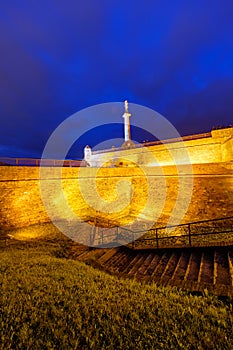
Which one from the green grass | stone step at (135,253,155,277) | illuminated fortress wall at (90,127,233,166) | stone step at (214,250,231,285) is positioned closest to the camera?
the green grass

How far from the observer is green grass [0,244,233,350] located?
2.25 m

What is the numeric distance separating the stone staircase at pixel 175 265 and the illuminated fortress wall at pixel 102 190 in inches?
247

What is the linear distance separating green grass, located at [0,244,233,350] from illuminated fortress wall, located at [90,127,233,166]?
16.4 metres

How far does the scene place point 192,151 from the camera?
21.4 metres

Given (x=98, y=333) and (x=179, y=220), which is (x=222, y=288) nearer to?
(x=98, y=333)

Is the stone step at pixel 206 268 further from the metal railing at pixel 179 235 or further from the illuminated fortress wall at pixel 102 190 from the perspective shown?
the illuminated fortress wall at pixel 102 190

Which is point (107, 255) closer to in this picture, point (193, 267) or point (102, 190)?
point (193, 267)

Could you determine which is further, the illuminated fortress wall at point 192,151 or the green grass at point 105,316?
the illuminated fortress wall at point 192,151

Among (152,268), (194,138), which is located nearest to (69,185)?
(152,268)

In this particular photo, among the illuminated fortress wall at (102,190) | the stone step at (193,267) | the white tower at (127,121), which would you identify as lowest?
the stone step at (193,267)

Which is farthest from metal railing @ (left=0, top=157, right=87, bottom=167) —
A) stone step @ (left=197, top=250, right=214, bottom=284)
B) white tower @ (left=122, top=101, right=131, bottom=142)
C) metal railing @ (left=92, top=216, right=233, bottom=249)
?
white tower @ (left=122, top=101, right=131, bottom=142)

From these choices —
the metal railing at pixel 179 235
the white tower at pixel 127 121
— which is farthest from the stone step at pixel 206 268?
the white tower at pixel 127 121

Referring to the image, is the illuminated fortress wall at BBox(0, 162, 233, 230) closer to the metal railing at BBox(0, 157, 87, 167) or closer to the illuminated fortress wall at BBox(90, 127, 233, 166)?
the metal railing at BBox(0, 157, 87, 167)

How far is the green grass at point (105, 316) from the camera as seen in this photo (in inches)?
88.7
